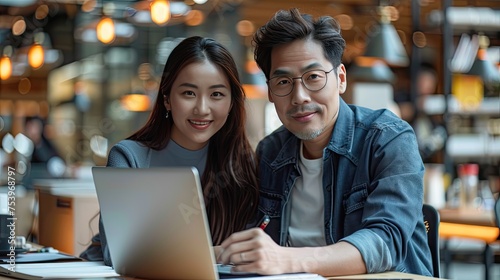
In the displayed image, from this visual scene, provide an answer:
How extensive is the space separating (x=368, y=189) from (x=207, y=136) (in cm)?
59

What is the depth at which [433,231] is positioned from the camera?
2.38 metres

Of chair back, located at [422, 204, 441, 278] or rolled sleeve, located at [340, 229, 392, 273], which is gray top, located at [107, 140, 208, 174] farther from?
rolled sleeve, located at [340, 229, 392, 273]

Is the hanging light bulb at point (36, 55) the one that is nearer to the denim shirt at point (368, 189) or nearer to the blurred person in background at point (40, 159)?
the blurred person in background at point (40, 159)

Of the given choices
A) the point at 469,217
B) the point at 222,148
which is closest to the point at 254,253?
the point at 222,148

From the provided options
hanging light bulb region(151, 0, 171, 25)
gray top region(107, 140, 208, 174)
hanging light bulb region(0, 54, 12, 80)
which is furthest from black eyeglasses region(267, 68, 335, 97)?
hanging light bulb region(0, 54, 12, 80)

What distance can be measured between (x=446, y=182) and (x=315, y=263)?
16.9 feet

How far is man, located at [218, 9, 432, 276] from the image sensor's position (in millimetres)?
2066

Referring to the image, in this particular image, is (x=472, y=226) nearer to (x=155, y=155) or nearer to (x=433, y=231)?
(x=433, y=231)

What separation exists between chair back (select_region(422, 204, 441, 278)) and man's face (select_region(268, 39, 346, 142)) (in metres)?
0.37

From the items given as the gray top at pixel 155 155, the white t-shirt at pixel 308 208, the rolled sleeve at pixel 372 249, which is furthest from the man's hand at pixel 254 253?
the gray top at pixel 155 155

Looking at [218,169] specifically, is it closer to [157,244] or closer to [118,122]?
[157,244]

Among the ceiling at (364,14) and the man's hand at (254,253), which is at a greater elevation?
the ceiling at (364,14)

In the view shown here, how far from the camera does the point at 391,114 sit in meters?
2.35

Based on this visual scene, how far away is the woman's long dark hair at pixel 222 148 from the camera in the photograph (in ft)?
8.39
